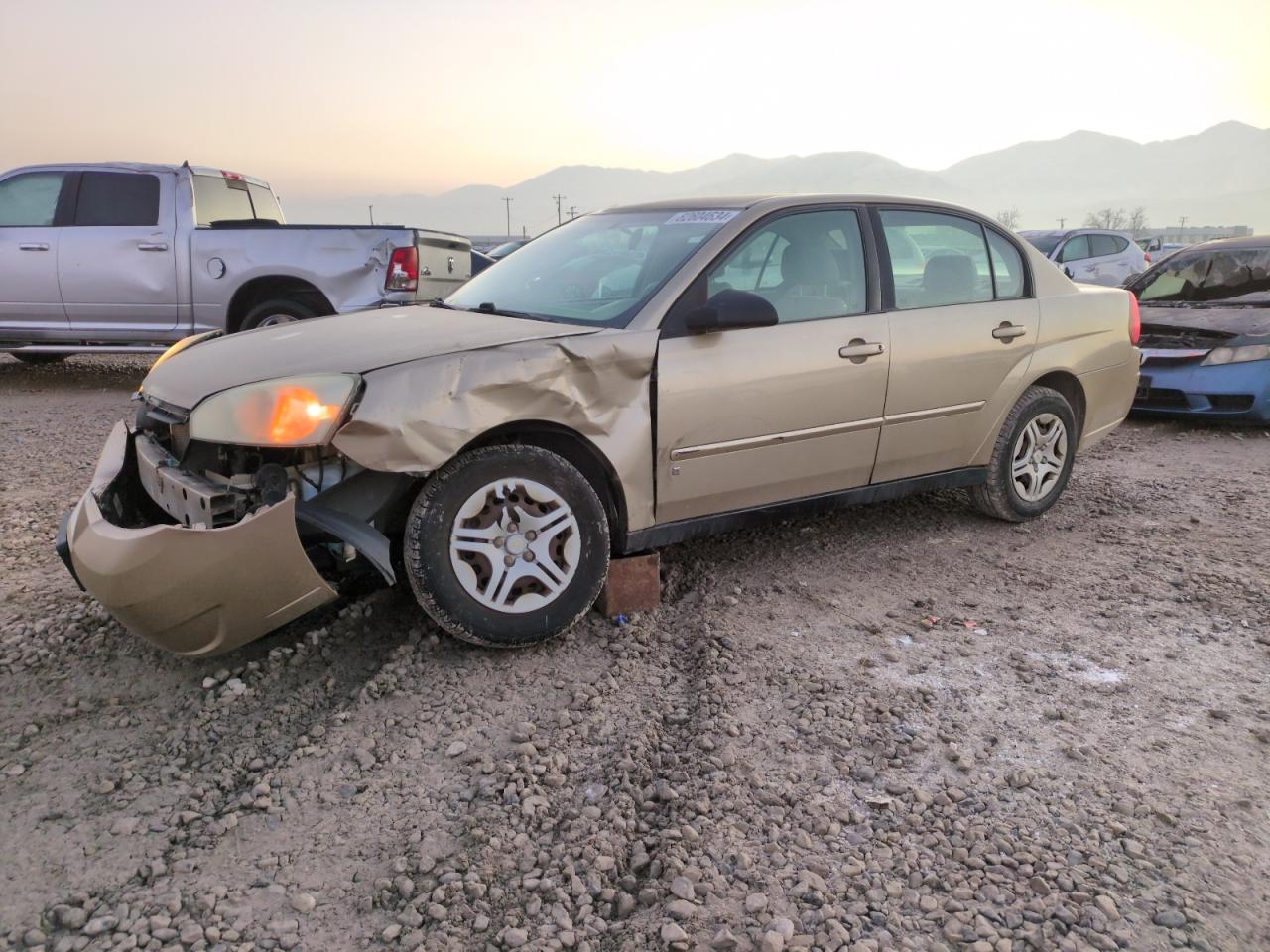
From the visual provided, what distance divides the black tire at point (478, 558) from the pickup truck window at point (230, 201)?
665cm

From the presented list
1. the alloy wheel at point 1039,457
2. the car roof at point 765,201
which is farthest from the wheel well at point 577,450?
the alloy wheel at point 1039,457

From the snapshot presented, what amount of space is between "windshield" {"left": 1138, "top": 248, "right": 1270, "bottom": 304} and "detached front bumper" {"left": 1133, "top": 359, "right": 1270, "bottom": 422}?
901 millimetres

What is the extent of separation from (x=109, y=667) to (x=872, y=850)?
8.61 ft

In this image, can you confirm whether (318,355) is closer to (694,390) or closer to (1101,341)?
(694,390)

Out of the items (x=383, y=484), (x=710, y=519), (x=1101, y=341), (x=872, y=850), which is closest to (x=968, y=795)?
(x=872, y=850)

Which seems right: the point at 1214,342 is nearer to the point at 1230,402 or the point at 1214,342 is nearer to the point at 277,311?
the point at 1230,402

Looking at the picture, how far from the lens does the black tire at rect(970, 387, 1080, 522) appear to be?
4.75 meters

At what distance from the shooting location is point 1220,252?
8461 mm

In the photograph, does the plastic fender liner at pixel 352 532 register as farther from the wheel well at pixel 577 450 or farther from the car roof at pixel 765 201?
the car roof at pixel 765 201

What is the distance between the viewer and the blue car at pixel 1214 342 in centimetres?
732

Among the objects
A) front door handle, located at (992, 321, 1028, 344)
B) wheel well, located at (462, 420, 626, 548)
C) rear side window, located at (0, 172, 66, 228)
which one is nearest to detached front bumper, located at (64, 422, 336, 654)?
wheel well, located at (462, 420, 626, 548)

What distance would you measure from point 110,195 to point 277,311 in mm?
1958

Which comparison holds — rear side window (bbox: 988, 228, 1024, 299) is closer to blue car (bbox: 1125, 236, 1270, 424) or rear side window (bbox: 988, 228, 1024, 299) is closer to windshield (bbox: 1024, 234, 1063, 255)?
blue car (bbox: 1125, 236, 1270, 424)

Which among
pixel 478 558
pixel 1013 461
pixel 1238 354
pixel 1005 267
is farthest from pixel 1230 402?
pixel 478 558
